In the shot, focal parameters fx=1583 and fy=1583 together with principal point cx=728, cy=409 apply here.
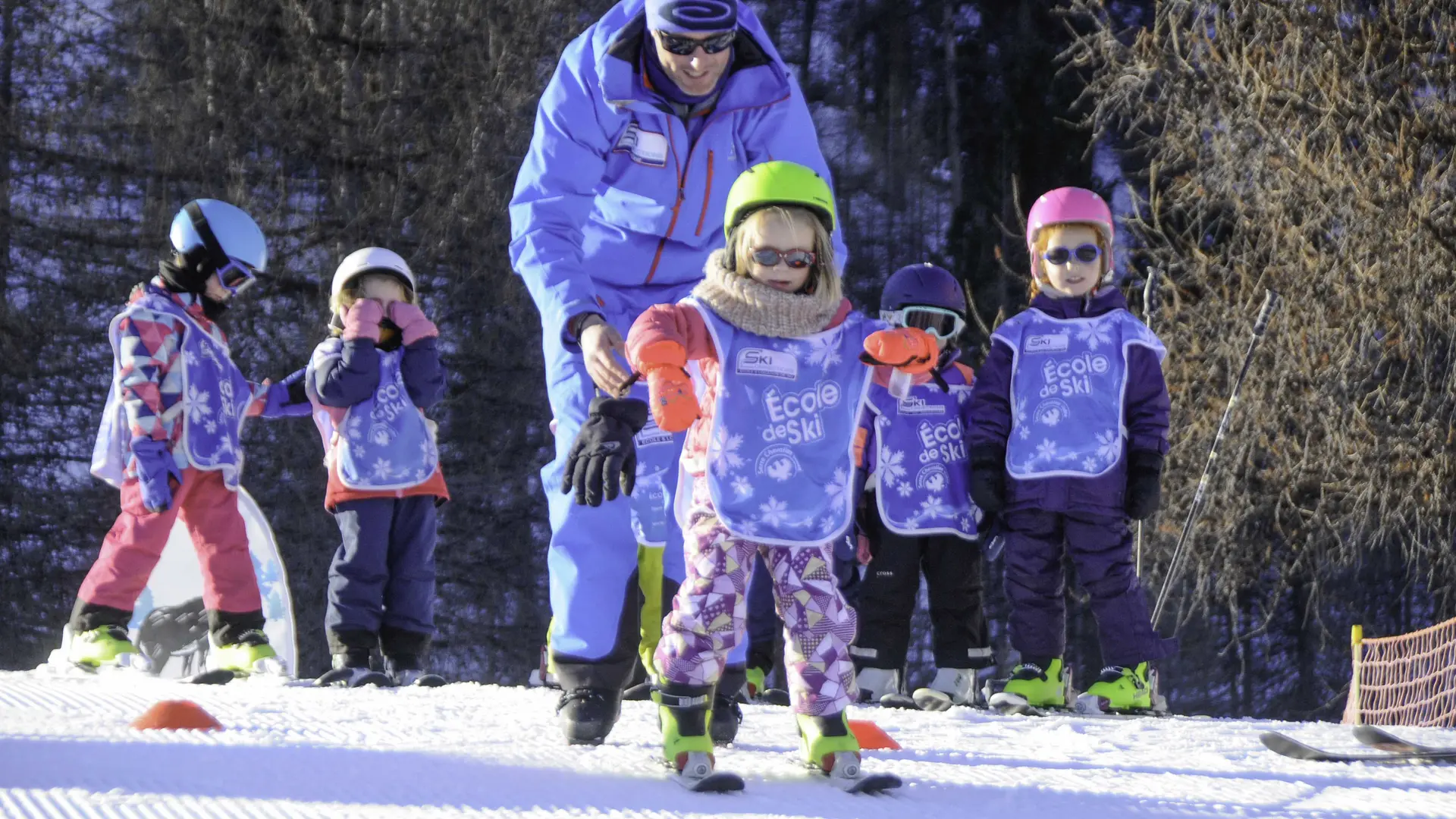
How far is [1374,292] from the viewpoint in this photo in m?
8.33

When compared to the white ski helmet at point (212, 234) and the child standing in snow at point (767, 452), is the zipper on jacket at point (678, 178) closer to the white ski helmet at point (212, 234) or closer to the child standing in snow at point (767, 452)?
the child standing in snow at point (767, 452)

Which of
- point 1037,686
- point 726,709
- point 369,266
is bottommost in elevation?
point 1037,686

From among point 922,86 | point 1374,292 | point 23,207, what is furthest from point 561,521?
point 922,86

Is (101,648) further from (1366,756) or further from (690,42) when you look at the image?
(1366,756)

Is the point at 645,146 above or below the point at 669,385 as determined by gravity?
above

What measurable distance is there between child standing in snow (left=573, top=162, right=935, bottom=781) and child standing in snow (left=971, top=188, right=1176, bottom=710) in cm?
208

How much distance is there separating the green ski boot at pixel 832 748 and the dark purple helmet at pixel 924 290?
9.82ft

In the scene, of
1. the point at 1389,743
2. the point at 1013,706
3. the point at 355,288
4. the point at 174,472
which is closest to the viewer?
the point at 1389,743

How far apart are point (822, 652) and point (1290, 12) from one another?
7.06 meters

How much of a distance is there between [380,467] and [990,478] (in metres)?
2.00

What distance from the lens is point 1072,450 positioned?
4.78m

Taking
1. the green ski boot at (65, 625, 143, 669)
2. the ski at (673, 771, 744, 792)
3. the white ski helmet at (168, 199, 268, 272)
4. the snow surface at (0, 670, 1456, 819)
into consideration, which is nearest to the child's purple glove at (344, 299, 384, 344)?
the white ski helmet at (168, 199, 268, 272)

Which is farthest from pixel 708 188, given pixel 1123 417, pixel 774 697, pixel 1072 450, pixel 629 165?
pixel 774 697

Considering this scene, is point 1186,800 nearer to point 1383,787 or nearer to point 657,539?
point 1383,787
